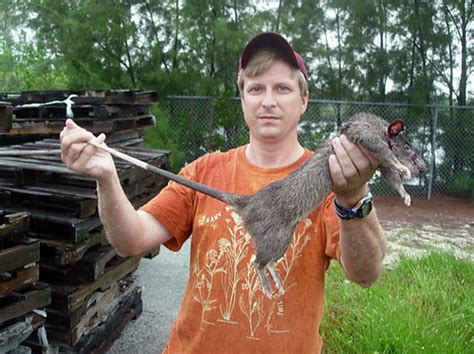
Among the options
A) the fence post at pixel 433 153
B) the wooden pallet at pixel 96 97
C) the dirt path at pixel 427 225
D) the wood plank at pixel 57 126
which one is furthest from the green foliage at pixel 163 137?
the fence post at pixel 433 153

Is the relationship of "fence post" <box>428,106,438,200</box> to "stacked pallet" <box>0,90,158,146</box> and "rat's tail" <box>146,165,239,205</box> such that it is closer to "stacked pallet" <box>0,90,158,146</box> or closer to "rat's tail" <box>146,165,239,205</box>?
"stacked pallet" <box>0,90,158,146</box>

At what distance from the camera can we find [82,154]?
1860mm

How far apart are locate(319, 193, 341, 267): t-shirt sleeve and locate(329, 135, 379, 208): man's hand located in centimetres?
15

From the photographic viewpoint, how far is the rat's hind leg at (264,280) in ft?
6.13

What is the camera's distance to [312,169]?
6.40ft

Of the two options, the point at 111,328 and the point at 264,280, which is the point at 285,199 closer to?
the point at 264,280

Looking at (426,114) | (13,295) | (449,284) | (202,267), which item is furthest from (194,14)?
(202,267)

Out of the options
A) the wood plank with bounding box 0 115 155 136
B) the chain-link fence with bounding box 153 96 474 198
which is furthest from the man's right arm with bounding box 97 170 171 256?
the chain-link fence with bounding box 153 96 474 198

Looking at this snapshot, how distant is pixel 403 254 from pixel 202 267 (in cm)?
420

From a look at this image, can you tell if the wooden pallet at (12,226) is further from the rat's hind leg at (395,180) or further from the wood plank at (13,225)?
the rat's hind leg at (395,180)

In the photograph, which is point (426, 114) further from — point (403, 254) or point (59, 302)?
point (59, 302)

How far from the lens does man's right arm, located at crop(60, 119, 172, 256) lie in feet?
6.09

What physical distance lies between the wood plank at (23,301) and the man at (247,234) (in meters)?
1.23

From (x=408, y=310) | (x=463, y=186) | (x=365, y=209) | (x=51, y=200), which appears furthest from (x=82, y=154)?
(x=463, y=186)
